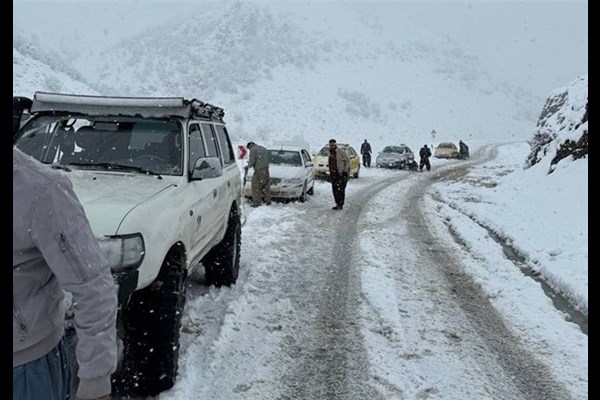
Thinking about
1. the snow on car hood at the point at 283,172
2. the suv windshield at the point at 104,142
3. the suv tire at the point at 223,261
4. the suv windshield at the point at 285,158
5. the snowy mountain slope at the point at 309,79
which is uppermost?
the snowy mountain slope at the point at 309,79

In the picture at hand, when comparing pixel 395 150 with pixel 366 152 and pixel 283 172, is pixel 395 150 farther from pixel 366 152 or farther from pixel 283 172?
pixel 283 172

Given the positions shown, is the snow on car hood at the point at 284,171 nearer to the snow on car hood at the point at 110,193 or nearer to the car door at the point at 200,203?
the car door at the point at 200,203

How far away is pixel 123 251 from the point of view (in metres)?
3.04

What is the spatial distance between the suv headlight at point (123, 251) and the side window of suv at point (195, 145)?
1.48 m

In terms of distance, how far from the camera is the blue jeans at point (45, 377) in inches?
71.3

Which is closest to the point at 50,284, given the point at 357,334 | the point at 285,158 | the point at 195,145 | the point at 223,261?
the point at 195,145

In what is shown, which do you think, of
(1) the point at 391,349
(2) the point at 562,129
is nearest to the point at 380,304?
(1) the point at 391,349

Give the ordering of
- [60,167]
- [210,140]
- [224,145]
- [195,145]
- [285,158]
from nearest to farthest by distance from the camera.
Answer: [60,167], [195,145], [210,140], [224,145], [285,158]

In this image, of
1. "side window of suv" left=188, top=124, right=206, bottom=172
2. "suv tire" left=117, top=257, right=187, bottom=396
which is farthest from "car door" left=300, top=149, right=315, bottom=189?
"suv tire" left=117, top=257, right=187, bottom=396

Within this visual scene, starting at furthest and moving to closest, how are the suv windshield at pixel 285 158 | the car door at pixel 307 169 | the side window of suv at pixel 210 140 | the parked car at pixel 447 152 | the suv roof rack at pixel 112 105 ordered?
1. the parked car at pixel 447 152
2. the suv windshield at pixel 285 158
3. the car door at pixel 307 169
4. the side window of suv at pixel 210 140
5. the suv roof rack at pixel 112 105

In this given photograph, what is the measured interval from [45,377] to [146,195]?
1904 mm

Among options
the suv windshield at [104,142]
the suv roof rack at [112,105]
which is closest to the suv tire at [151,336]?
the suv windshield at [104,142]

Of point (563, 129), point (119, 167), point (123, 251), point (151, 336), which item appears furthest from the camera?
point (563, 129)
